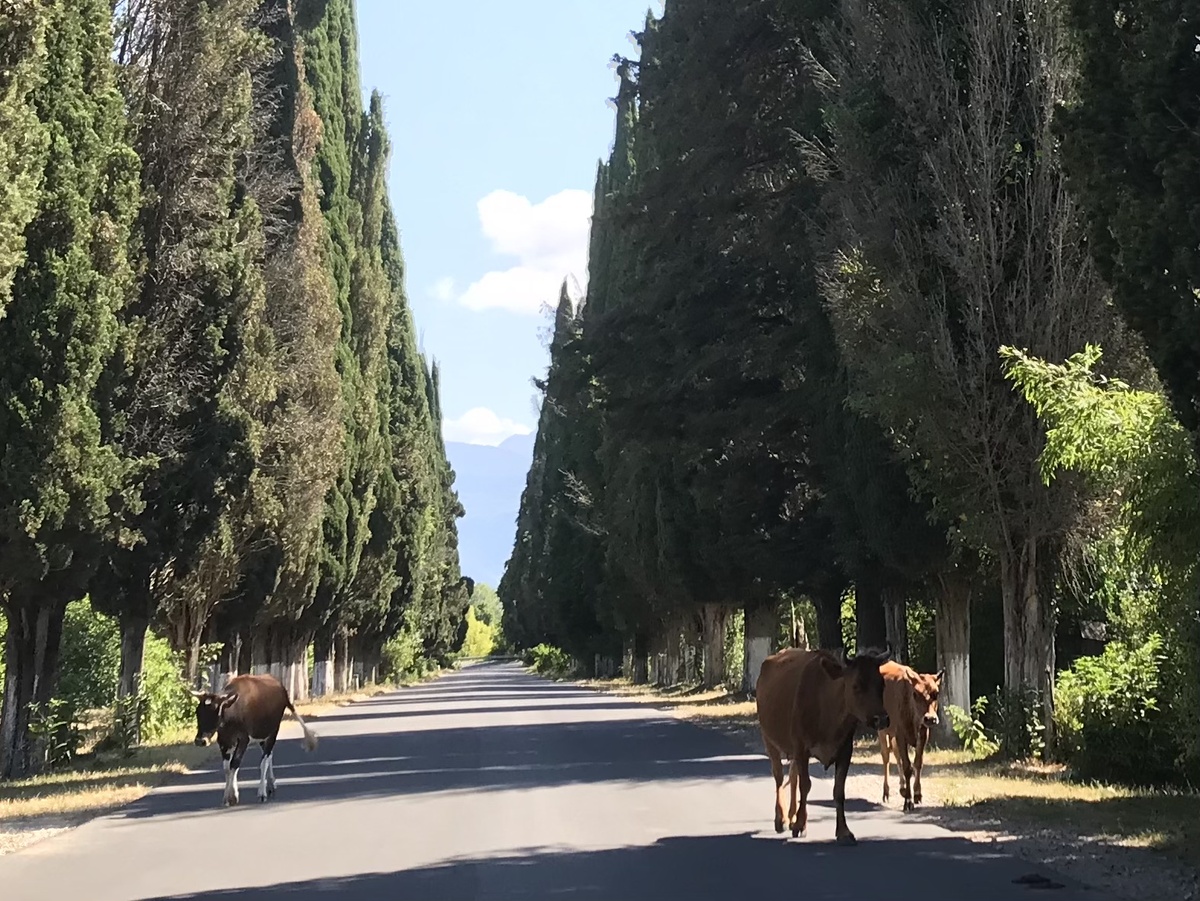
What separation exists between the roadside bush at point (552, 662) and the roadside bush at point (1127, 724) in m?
79.2

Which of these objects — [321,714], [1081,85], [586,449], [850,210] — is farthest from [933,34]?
[586,449]

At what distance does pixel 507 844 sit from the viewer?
1276 centimetres

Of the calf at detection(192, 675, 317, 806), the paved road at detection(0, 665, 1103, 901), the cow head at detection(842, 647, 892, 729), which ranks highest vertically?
the cow head at detection(842, 647, 892, 729)

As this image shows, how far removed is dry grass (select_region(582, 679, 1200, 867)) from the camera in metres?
12.8

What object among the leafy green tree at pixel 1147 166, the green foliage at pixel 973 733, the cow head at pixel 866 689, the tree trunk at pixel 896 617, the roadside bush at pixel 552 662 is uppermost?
the leafy green tree at pixel 1147 166

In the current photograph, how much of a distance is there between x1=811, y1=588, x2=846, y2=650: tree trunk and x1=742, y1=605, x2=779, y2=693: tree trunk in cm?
1136

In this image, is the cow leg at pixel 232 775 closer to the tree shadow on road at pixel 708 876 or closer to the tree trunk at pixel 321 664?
the tree shadow on road at pixel 708 876

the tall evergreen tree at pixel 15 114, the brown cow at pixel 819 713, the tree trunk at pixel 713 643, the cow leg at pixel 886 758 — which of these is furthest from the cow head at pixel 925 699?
the tree trunk at pixel 713 643

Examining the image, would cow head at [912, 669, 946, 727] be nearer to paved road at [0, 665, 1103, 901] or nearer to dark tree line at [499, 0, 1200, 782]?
paved road at [0, 665, 1103, 901]

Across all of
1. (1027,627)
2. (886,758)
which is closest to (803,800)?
(886,758)

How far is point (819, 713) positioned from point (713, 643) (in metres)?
38.5

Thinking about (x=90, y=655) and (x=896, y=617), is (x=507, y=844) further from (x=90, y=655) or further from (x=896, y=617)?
(x=90, y=655)

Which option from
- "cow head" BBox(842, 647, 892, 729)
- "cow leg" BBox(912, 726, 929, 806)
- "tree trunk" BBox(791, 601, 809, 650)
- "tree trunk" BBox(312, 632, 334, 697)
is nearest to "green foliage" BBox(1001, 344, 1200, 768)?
"cow leg" BBox(912, 726, 929, 806)

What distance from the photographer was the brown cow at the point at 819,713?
1161cm
